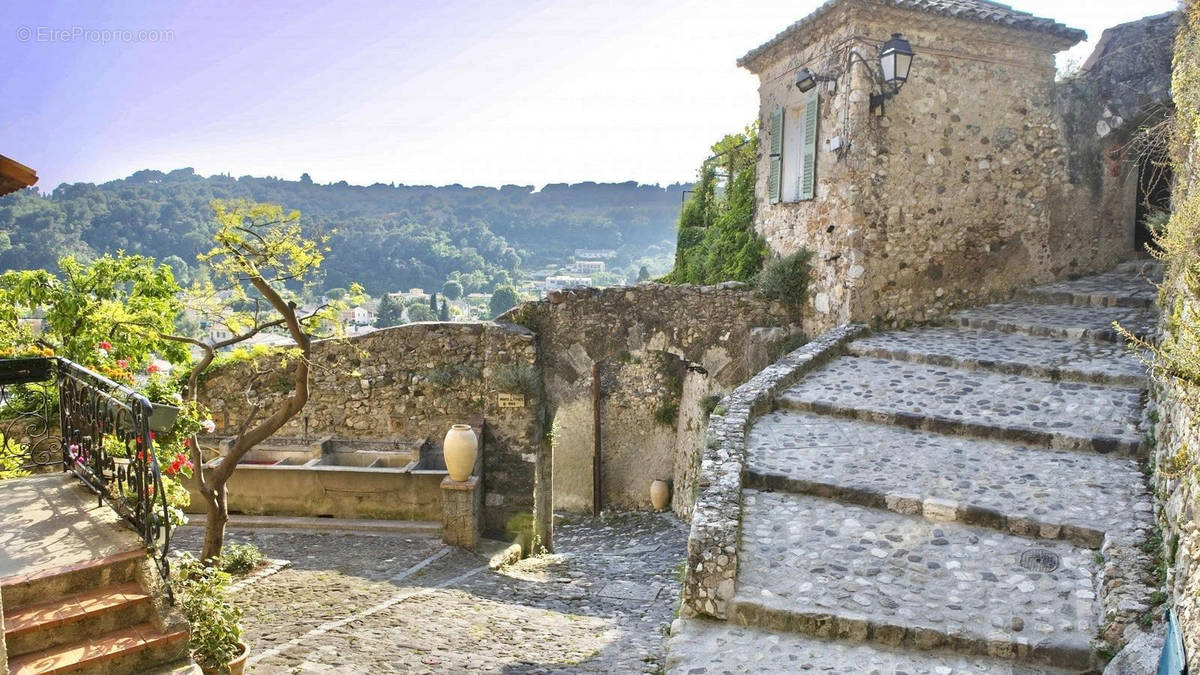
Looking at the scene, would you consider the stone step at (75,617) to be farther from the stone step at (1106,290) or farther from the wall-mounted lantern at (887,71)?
the stone step at (1106,290)

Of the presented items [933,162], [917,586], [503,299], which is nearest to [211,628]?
[917,586]

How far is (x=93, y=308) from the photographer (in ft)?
23.5

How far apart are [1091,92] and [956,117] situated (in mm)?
2359

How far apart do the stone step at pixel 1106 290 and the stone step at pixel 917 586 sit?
19.4 feet

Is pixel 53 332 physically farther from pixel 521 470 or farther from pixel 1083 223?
pixel 1083 223

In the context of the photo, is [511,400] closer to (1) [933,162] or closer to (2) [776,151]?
(2) [776,151]

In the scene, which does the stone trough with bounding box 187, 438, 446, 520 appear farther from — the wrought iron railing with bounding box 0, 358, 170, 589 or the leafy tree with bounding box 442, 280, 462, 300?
the leafy tree with bounding box 442, 280, 462, 300

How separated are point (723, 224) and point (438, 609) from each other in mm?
7966

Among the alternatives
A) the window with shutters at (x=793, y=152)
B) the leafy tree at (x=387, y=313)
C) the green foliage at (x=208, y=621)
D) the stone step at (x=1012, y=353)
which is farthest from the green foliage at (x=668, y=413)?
the leafy tree at (x=387, y=313)

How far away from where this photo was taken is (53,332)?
714cm

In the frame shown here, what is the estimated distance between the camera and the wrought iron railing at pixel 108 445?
394 cm

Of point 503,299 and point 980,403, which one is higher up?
point 980,403

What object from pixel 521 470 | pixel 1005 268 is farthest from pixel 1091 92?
pixel 521 470

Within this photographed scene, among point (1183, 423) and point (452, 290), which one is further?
point (452, 290)
